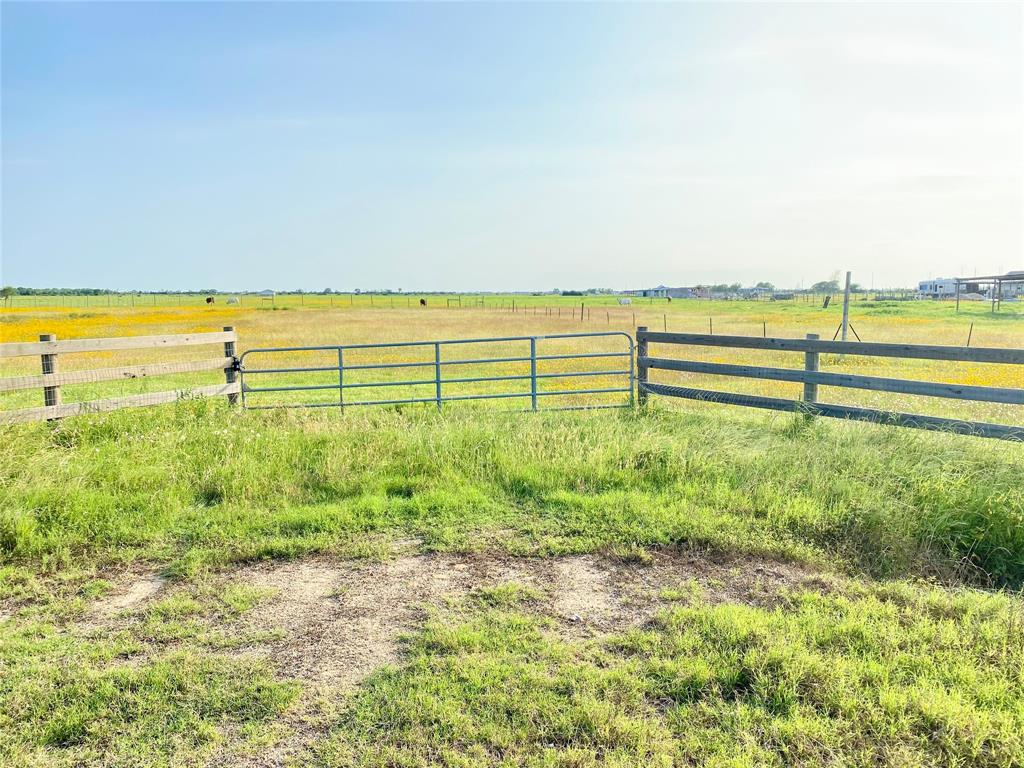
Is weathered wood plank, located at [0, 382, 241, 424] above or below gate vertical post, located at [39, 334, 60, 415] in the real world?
below

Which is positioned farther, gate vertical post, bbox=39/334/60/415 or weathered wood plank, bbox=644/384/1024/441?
gate vertical post, bbox=39/334/60/415

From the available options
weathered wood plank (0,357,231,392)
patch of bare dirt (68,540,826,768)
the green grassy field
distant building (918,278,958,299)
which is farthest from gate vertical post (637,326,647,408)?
distant building (918,278,958,299)

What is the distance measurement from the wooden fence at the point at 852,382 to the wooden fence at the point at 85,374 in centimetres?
676

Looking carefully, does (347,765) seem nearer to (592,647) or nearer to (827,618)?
(592,647)

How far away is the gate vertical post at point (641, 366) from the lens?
32.3ft

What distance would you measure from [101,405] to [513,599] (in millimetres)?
6772

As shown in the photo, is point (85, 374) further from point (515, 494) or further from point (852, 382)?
point (852, 382)

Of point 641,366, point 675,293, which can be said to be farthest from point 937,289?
point 641,366

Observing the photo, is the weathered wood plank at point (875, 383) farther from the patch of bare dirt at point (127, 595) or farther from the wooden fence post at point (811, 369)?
the patch of bare dirt at point (127, 595)

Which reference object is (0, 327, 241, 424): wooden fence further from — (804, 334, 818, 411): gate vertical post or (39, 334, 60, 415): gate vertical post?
(804, 334, 818, 411): gate vertical post

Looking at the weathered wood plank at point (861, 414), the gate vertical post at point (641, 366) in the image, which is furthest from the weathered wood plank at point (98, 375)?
the weathered wood plank at point (861, 414)

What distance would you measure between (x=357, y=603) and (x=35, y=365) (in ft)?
76.3

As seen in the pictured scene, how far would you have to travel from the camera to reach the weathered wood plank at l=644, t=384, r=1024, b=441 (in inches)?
236

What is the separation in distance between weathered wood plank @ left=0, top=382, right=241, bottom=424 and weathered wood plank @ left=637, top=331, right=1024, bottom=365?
6744 mm
